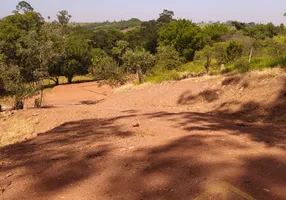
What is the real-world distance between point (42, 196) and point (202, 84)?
342 inches

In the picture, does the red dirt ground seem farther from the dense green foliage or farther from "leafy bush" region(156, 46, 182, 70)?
"leafy bush" region(156, 46, 182, 70)

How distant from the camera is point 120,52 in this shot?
27.9 metres

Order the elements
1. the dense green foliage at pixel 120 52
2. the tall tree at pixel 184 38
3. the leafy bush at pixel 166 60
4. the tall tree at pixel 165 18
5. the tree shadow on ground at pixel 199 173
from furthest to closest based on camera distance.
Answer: the tall tree at pixel 165 18 → the tall tree at pixel 184 38 → the leafy bush at pixel 166 60 → the dense green foliage at pixel 120 52 → the tree shadow on ground at pixel 199 173

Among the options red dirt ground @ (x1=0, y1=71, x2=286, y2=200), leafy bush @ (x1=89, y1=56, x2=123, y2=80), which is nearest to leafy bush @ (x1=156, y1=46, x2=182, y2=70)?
leafy bush @ (x1=89, y1=56, x2=123, y2=80)

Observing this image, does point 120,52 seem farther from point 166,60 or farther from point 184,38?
point 184,38

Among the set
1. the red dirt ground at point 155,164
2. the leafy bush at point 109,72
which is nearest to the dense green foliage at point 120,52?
the leafy bush at point 109,72

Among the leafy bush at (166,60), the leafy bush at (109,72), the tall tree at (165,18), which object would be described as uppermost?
the tall tree at (165,18)

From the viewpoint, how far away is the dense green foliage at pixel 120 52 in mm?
13529

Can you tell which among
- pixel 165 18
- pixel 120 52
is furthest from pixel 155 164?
pixel 165 18

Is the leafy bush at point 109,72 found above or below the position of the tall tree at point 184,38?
below

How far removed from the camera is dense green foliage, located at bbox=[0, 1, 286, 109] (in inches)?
533

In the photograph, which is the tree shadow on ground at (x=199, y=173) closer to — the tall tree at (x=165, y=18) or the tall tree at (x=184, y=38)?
the tall tree at (x=184, y=38)

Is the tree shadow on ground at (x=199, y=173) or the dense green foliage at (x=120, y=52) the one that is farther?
the dense green foliage at (x=120, y=52)

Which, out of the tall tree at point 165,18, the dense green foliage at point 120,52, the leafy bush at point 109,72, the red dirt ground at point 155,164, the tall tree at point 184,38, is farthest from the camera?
the tall tree at point 165,18
